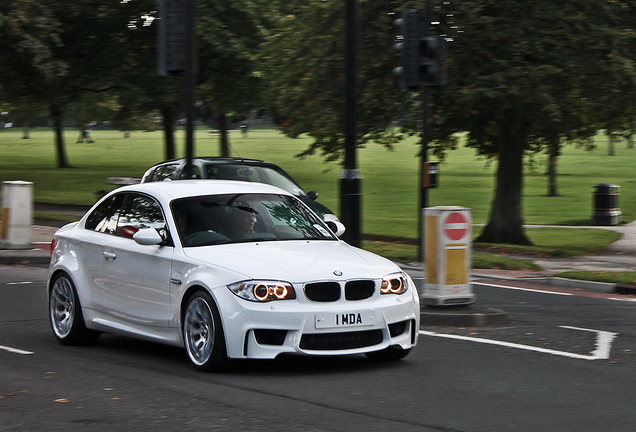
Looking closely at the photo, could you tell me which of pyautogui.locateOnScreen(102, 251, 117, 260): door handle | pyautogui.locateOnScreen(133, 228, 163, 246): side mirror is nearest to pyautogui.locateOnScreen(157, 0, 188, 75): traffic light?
pyautogui.locateOnScreen(102, 251, 117, 260): door handle

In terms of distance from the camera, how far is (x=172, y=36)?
1405cm

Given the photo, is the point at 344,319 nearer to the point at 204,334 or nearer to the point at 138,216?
the point at 204,334

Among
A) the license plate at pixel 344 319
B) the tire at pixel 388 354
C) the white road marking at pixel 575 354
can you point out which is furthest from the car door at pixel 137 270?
the white road marking at pixel 575 354

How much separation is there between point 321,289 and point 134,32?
86.2 ft

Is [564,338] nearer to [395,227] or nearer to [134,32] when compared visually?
[395,227]

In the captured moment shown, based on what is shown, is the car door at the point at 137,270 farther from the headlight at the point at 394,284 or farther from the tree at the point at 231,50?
the tree at the point at 231,50

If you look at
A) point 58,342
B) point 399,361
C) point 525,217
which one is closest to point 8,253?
point 58,342

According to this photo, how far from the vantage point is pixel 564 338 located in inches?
389

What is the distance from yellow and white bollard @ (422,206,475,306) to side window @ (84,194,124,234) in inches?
131

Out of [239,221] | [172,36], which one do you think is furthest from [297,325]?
[172,36]

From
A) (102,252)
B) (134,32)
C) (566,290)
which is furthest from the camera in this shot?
(134,32)

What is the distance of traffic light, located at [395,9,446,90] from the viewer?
15.4 metres

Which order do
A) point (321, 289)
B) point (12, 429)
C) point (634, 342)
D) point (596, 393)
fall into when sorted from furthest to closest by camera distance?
point (634, 342)
point (321, 289)
point (596, 393)
point (12, 429)

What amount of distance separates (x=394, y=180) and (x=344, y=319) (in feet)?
148
